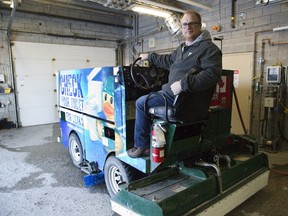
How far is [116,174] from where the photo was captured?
2.70 meters

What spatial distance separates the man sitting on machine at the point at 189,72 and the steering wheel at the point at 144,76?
0.36m

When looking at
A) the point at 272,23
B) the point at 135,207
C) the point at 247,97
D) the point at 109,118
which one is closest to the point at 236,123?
the point at 247,97

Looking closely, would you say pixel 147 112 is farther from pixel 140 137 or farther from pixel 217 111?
pixel 217 111

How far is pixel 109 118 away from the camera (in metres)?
2.62

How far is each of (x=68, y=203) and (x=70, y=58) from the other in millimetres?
6222

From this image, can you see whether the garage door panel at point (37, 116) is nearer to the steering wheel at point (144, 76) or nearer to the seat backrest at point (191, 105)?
the steering wheel at point (144, 76)

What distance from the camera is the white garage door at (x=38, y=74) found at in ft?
23.0

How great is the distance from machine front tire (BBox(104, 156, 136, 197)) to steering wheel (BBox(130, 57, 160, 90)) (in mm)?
910

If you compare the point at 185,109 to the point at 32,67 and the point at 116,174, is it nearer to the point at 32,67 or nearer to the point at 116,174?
the point at 116,174

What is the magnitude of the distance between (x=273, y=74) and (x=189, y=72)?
3375 mm

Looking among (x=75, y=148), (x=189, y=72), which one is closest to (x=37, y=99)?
(x=75, y=148)

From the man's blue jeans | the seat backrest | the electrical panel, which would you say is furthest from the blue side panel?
the electrical panel

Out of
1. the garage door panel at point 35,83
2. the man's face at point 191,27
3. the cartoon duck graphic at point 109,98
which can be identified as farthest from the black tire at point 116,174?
the garage door panel at point 35,83

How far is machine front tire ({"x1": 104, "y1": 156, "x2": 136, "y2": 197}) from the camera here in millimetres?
2412
